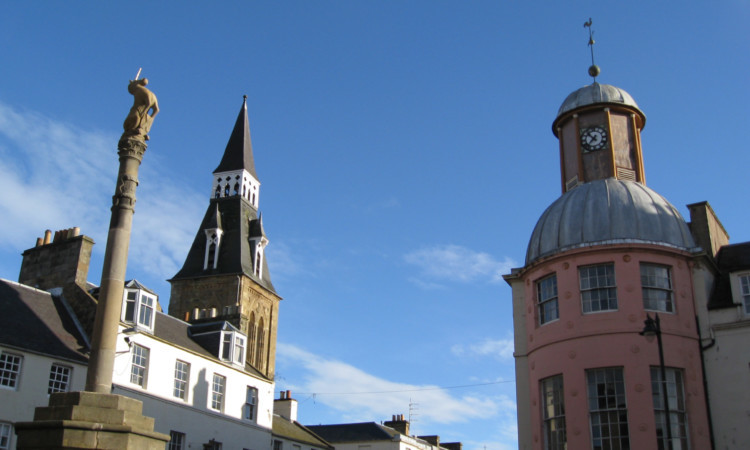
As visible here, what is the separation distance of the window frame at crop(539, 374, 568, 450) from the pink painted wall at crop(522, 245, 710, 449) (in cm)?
19

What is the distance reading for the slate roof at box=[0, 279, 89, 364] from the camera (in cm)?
2564

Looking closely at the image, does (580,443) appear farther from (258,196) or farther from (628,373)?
(258,196)

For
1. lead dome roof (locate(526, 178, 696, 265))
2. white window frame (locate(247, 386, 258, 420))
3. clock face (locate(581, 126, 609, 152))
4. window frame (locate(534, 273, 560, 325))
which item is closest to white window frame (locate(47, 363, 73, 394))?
white window frame (locate(247, 386, 258, 420))

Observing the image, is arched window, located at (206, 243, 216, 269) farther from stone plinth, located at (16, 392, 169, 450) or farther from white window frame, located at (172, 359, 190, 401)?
stone plinth, located at (16, 392, 169, 450)

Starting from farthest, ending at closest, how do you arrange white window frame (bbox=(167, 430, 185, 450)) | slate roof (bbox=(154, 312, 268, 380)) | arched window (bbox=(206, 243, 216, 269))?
arched window (bbox=(206, 243, 216, 269))
slate roof (bbox=(154, 312, 268, 380))
white window frame (bbox=(167, 430, 185, 450))

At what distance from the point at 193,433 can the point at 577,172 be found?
18.8m

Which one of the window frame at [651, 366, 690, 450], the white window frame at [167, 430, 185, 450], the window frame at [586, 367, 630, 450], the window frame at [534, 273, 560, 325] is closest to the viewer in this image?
the window frame at [651, 366, 690, 450]

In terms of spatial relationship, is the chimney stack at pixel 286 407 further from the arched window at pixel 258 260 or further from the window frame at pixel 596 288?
the window frame at pixel 596 288

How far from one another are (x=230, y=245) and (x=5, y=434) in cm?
4229

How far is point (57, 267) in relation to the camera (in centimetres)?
3170

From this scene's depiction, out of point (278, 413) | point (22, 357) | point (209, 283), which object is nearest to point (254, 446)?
point (278, 413)

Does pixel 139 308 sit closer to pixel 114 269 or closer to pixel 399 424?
pixel 114 269

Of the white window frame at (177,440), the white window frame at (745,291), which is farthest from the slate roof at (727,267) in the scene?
the white window frame at (177,440)

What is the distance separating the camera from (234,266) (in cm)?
6375
